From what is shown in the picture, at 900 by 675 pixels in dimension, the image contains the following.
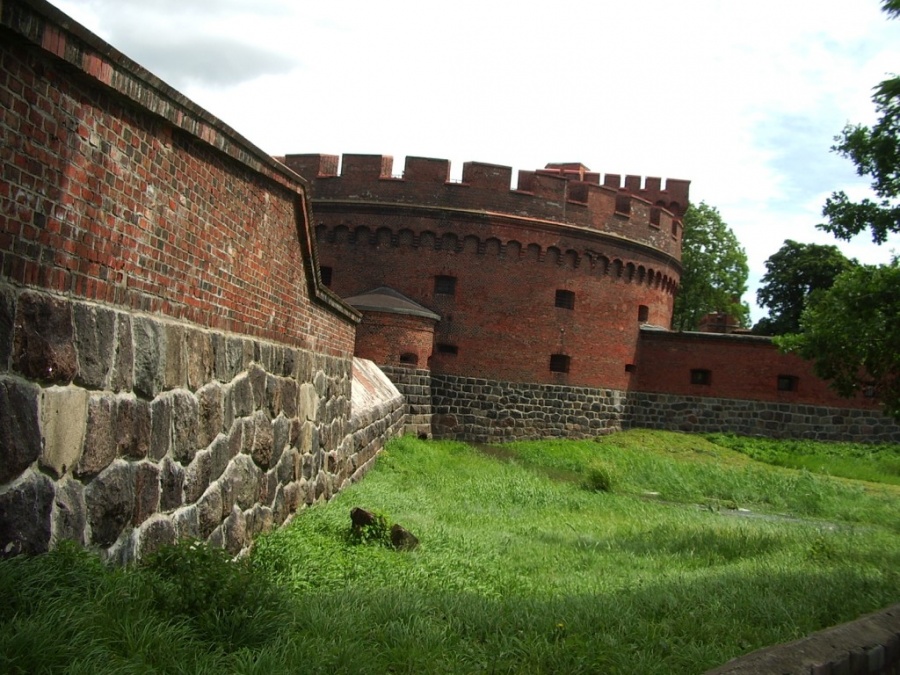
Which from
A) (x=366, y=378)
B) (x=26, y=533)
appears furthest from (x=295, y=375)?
(x=366, y=378)

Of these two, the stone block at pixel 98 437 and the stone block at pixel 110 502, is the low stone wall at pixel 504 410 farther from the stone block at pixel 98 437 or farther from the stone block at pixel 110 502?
the stone block at pixel 98 437

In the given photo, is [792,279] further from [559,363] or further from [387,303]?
[387,303]

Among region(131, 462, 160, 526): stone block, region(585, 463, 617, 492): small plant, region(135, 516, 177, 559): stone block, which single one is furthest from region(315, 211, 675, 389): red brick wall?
region(131, 462, 160, 526): stone block

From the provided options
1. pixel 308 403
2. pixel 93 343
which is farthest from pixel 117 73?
pixel 308 403

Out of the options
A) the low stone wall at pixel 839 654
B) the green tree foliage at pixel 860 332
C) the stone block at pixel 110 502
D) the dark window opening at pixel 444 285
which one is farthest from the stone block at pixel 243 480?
the dark window opening at pixel 444 285

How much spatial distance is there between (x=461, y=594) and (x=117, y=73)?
383cm

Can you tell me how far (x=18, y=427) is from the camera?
3.44 metres

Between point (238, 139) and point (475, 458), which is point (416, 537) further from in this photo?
point (475, 458)

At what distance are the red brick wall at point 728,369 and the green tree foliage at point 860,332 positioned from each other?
486 inches

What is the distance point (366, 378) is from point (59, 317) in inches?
452

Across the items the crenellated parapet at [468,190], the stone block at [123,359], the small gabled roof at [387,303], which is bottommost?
the stone block at [123,359]

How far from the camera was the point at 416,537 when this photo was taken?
798 centimetres

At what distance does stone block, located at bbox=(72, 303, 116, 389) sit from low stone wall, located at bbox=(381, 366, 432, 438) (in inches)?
685

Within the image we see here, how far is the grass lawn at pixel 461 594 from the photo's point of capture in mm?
3455
